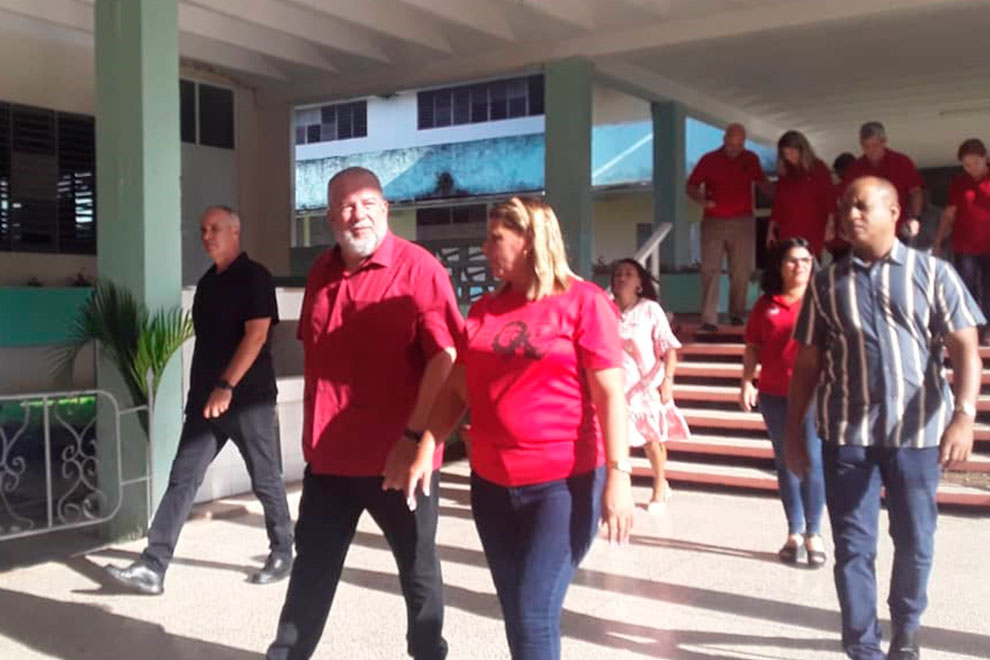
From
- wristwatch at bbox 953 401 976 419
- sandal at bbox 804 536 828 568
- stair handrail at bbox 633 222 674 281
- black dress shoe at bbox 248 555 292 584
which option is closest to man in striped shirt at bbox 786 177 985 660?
wristwatch at bbox 953 401 976 419

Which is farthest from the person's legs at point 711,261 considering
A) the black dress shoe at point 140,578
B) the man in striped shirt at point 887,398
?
the black dress shoe at point 140,578

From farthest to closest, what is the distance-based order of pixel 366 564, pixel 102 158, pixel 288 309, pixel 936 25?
pixel 936 25, pixel 288 309, pixel 102 158, pixel 366 564

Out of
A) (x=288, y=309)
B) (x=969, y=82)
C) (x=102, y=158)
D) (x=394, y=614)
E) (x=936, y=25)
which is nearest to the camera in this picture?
(x=394, y=614)

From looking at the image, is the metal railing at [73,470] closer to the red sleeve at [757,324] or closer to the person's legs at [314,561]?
the person's legs at [314,561]

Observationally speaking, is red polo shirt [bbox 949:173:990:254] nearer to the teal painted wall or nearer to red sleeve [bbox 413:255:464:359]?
red sleeve [bbox 413:255:464:359]

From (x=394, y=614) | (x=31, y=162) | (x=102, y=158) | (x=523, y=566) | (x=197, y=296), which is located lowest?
(x=394, y=614)

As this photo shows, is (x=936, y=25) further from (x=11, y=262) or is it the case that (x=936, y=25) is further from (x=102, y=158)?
(x=11, y=262)

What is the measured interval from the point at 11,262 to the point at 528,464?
8980 millimetres

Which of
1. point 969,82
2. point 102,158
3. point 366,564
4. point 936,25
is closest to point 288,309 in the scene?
point 102,158

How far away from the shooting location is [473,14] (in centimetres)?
946

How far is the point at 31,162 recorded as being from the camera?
10211 mm

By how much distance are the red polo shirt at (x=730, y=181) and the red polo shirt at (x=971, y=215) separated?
1.53m

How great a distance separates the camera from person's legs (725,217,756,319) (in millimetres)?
8305

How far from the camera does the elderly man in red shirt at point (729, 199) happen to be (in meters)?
8.20
